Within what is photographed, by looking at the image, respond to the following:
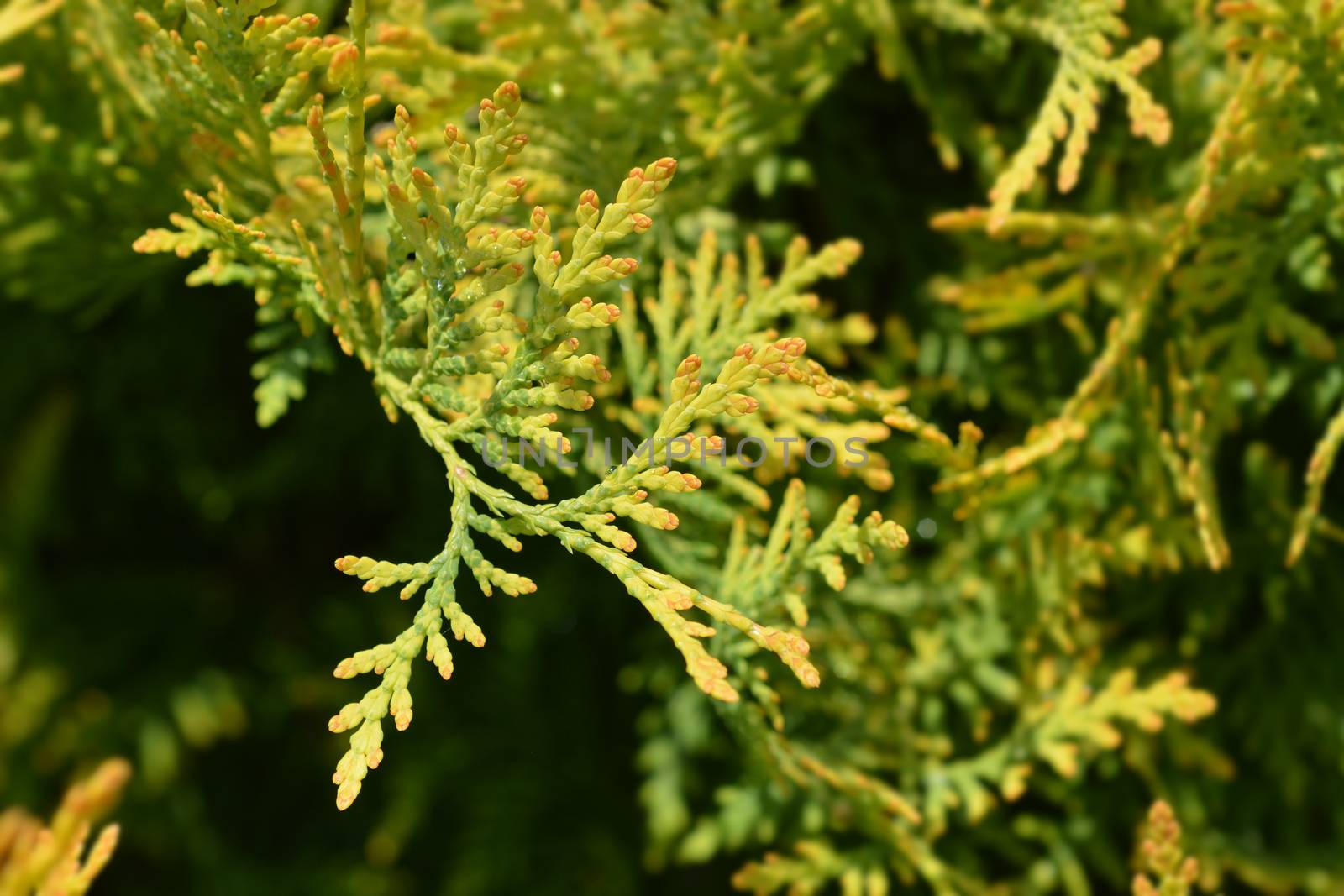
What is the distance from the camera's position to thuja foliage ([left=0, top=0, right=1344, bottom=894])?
4.85 feet

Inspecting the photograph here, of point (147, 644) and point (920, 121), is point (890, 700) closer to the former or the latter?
point (920, 121)

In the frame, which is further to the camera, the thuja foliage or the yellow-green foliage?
the thuja foliage

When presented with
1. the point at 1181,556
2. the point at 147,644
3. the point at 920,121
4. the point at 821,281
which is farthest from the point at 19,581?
the point at 1181,556

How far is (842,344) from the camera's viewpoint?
2.60 meters

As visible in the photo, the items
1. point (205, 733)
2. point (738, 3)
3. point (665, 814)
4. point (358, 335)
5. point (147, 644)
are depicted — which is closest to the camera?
point (358, 335)

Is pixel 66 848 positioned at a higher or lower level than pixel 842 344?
higher

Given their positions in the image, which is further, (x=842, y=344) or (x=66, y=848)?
(x=842, y=344)

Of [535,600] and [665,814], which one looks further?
[535,600]

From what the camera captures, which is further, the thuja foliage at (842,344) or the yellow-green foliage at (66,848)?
the thuja foliage at (842,344)

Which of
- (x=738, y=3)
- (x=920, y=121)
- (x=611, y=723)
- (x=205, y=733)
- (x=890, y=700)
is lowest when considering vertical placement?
(x=611, y=723)

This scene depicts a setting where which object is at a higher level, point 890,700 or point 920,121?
point 920,121

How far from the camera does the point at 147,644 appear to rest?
3262 millimetres

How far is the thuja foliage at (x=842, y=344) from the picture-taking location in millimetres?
1479

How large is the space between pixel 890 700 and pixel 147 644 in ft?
7.30
